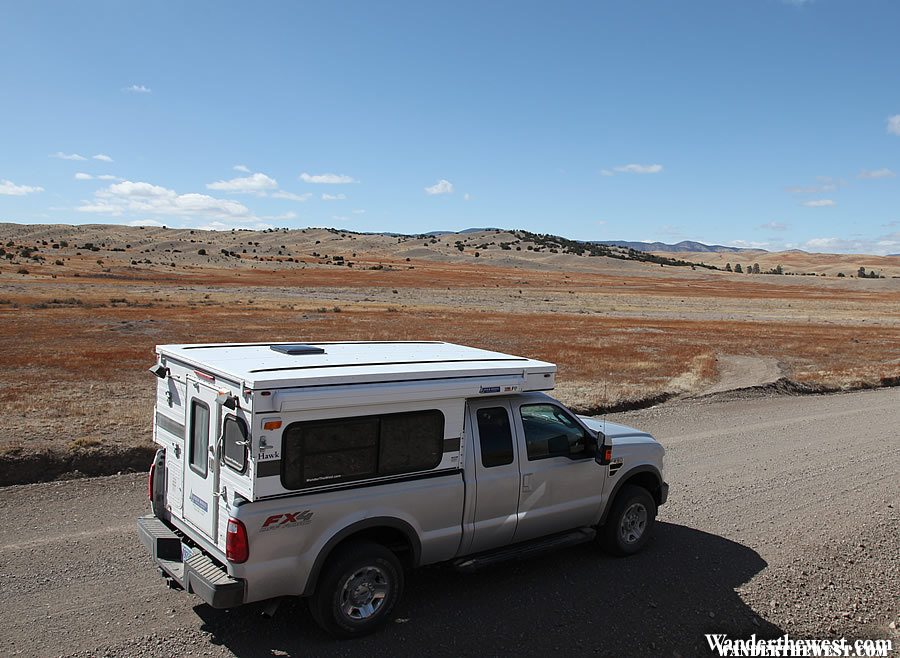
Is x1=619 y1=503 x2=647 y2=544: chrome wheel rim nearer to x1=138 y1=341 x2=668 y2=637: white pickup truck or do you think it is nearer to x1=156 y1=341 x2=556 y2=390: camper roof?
x1=138 y1=341 x2=668 y2=637: white pickup truck

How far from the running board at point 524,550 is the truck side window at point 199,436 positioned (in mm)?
2490

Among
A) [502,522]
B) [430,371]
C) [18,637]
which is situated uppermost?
[430,371]

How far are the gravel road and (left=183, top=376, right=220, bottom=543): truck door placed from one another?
3.26 feet

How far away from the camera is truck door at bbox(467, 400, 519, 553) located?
22.0 ft

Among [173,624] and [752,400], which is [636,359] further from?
[173,624]

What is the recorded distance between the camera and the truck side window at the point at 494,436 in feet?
22.1

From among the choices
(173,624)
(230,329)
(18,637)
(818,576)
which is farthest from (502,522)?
(230,329)

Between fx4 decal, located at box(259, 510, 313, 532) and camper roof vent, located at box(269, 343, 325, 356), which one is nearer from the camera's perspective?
fx4 decal, located at box(259, 510, 313, 532)

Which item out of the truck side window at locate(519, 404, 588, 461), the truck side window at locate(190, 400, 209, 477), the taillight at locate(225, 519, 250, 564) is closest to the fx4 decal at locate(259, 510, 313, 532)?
the taillight at locate(225, 519, 250, 564)

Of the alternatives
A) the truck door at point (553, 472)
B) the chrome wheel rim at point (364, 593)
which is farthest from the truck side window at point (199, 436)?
the truck door at point (553, 472)

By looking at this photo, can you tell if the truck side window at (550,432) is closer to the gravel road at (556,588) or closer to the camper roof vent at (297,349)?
the gravel road at (556,588)

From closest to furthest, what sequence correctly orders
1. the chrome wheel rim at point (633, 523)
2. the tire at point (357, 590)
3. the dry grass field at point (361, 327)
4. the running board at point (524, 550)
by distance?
1. the tire at point (357, 590)
2. the running board at point (524, 550)
3. the chrome wheel rim at point (633, 523)
4. the dry grass field at point (361, 327)

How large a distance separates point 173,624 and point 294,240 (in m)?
174

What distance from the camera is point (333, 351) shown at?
7199 mm
